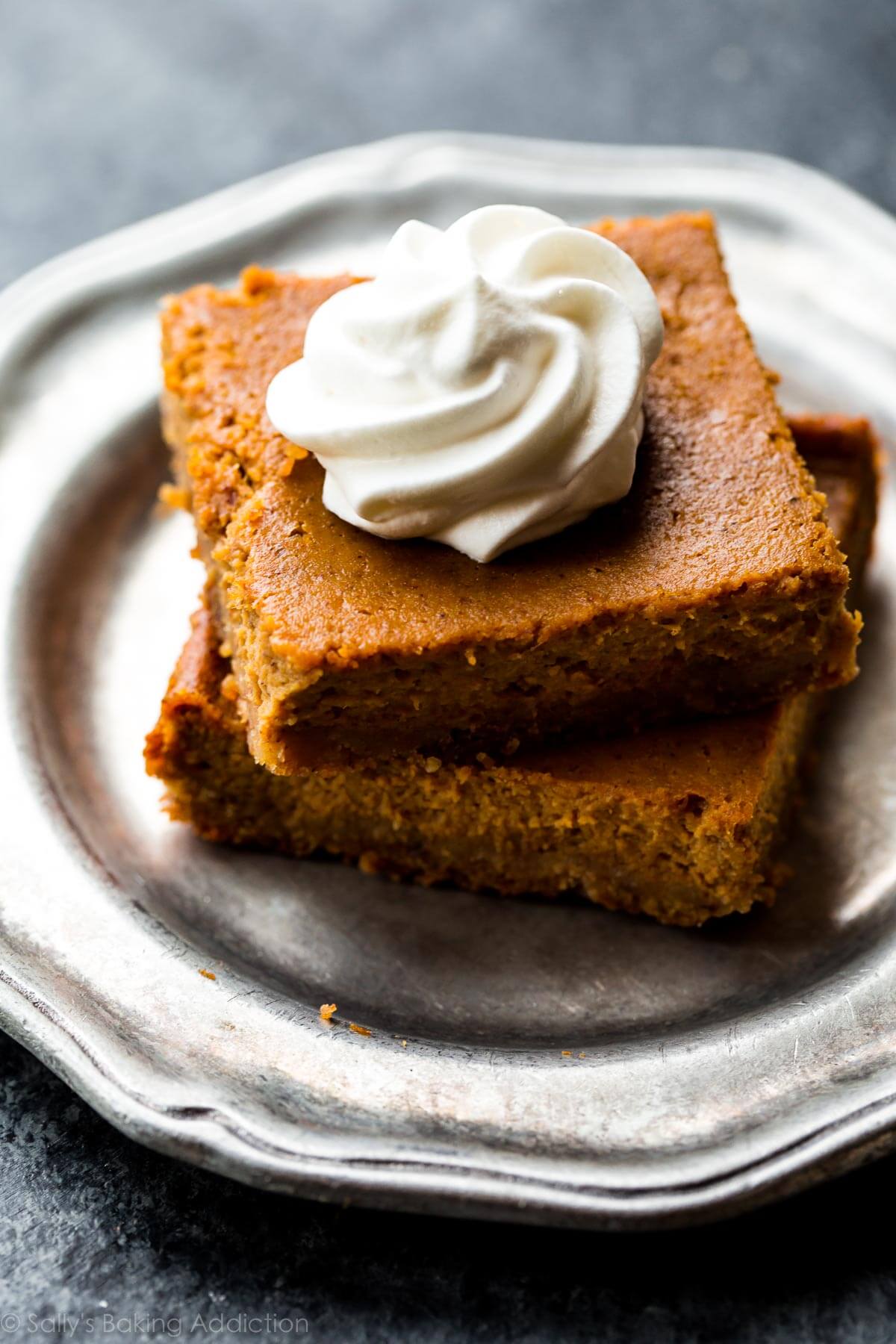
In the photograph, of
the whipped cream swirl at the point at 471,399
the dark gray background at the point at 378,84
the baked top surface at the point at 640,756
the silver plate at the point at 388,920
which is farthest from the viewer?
the dark gray background at the point at 378,84

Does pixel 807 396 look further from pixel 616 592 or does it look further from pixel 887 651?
pixel 616 592

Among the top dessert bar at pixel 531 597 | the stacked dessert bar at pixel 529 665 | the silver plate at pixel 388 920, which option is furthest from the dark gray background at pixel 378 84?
the top dessert bar at pixel 531 597

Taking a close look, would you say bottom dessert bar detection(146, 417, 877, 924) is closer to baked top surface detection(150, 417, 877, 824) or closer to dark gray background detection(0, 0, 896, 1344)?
baked top surface detection(150, 417, 877, 824)

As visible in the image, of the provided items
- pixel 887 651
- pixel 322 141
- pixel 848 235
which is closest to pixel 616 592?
pixel 887 651

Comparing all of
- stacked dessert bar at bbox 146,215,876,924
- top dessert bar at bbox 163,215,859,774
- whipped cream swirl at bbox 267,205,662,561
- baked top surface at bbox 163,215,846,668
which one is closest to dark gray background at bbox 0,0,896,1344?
baked top surface at bbox 163,215,846,668

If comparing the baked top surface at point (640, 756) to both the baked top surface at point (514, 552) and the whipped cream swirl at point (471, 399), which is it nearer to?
the baked top surface at point (514, 552)

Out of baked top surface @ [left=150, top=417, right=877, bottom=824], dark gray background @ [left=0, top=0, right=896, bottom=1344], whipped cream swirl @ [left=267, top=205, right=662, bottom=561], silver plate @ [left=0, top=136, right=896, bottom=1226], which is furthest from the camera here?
dark gray background @ [left=0, top=0, right=896, bottom=1344]

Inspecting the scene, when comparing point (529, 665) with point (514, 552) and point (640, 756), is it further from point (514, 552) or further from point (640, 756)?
point (640, 756)
